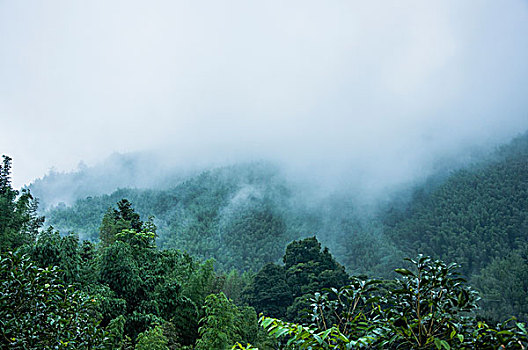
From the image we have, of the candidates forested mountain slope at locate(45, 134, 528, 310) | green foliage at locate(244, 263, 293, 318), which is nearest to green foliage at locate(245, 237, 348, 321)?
green foliage at locate(244, 263, 293, 318)

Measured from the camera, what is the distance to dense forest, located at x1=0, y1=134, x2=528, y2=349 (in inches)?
112

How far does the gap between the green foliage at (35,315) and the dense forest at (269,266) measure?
0.01m

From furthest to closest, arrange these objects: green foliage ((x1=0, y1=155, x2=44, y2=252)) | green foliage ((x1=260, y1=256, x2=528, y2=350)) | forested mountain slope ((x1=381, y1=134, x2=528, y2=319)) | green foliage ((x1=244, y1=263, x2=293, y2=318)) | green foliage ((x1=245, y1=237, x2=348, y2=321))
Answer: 1. forested mountain slope ((x1=381, y1=134, x2=528, y2=319))
2. green foliage ((x1=244, y1=263, x2=293, y2=318))
3. green foliage ((x1=245, y1=237, x2=348, y2=321))
4. green foliage ((x1=0, y1=155, x2=44, y2=252))
5. green foliage ((x1=260, y1=256, x2=528, y2=350))

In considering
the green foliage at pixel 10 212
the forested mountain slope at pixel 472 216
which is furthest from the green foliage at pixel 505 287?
the green foliage at pixel 10 212

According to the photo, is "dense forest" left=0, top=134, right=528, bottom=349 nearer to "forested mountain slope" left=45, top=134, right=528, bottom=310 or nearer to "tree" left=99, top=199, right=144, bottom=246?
"tree" left=99, top=199, right=144, bottom=246

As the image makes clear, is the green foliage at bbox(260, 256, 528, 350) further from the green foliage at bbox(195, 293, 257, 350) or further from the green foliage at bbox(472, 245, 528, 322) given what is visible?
the green foliage at bbox(472, 245, 528, 322)

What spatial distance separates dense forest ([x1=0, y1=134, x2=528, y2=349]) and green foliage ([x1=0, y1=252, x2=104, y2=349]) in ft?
0.05

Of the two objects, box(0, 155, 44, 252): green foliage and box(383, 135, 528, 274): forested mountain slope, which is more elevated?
box(383, 135, 528, 274): forested mountain slope

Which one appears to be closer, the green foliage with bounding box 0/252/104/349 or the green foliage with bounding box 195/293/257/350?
the green foliage with bounding box 0/252/104/349

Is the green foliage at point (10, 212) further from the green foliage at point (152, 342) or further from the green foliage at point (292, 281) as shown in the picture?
the green foliage at point (292, 281)

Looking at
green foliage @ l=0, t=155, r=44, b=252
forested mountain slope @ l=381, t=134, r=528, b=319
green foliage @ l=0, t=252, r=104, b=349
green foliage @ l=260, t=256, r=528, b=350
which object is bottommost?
green foliage @ l=260, t=256, r=528, b=350

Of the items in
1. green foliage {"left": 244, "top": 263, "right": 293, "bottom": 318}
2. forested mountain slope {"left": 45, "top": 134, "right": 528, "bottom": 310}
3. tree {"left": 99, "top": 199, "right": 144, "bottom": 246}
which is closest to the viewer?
tree {"left": 99, "top": 199, "right": 144, "bottom": 246}

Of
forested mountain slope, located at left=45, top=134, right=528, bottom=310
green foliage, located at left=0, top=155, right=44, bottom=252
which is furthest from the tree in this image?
forested mountain slope, located at left=45, top=134, right=528, bottom=310

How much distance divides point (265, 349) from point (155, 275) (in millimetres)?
3654
